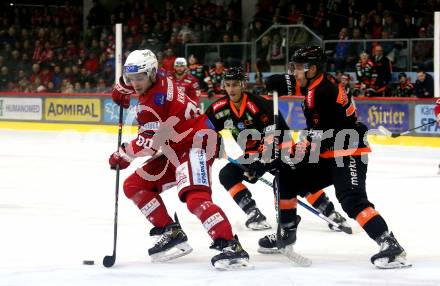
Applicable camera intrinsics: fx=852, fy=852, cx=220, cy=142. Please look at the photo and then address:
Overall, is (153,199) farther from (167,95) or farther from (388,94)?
(388,94)

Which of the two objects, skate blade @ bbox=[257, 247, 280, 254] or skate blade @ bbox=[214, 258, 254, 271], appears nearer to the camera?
skate blade @ bbox=[214, 258, 254, 271]

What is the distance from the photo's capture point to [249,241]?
574 centimetres

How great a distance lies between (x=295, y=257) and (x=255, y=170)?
4.08 feet

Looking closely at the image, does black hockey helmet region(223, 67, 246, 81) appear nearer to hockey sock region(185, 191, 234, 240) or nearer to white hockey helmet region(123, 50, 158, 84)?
white hockey helmet region(123, 50, 158, 84)

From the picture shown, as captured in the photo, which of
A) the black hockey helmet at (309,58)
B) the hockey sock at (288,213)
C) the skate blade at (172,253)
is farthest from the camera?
the hockey sock at (288,213)

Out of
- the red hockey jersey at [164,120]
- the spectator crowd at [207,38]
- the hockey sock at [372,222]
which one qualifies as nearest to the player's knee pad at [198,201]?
the red hockey jersey at [164,120]

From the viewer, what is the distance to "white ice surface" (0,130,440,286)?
4539 mm

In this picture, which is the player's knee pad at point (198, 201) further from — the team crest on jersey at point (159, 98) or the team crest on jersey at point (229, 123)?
the team crest on jersey at point (229, 123)

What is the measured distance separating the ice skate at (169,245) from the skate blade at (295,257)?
57 centimetres

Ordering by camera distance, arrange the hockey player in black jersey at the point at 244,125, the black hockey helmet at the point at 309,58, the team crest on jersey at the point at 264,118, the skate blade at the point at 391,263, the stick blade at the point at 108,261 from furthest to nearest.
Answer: the team crest on jersey at the point at 264,118 < the hockey player in black jersey at the point at 244,125 < the black hockey helmet at the point at 309,58 < the stick blade at the point at 108,261 < the skate blade at the point at 391,263

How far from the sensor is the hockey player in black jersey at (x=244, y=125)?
6047 millimetres

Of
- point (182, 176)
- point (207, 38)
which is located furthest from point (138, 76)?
point (207, 38)

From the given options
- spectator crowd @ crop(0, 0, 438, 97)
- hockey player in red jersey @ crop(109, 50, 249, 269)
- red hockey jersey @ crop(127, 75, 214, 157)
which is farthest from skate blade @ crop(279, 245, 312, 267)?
spectator crowd @ crop(0, 0, 438, 97)

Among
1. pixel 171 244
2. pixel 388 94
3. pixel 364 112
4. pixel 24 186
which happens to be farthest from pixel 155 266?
pixel 388 94
